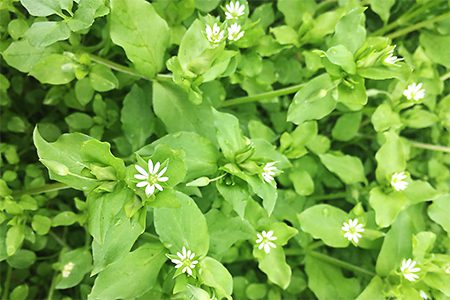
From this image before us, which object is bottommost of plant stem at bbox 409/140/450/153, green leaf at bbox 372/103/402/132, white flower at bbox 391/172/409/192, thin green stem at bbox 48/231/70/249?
thin green stem at bbox 48/231/70/249

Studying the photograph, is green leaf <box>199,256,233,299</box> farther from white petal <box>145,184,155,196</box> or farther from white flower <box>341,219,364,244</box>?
white flower <box>341,219,364,244</box>

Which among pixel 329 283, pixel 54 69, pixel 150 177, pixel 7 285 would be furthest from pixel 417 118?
pixel 7 285

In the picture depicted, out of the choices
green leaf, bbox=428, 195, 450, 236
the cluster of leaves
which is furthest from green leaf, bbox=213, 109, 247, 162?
green leaf, bbox=428, 195, 450, 236

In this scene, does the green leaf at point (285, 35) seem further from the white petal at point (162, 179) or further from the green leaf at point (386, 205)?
the white petal at point (162, 179)

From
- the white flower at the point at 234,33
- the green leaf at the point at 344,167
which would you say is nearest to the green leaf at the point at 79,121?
the white flower at the point at 234,33

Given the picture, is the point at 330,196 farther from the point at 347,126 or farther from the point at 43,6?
the point at 43,6
